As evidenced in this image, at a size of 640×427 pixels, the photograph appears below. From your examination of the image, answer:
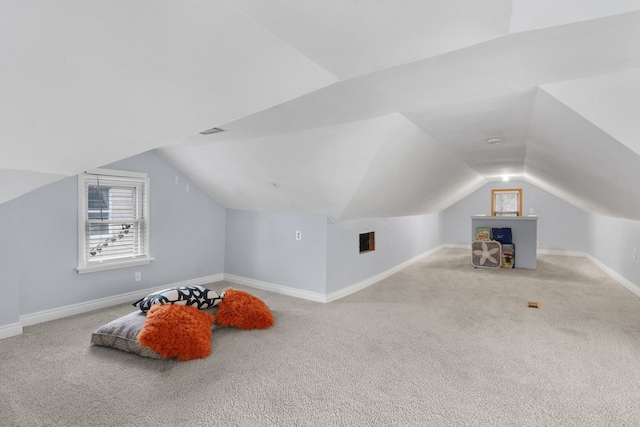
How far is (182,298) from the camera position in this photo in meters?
3.42

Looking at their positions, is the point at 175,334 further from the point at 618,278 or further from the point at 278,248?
the point at 618,278

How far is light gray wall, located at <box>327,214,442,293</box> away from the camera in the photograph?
4.64 meters

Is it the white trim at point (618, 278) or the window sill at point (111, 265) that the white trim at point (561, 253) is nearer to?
the white trim at point (618, 278)

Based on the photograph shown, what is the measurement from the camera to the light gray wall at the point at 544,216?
826 centimetres

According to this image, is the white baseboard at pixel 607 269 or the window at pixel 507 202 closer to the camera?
the white baseboard at pixel 607 269

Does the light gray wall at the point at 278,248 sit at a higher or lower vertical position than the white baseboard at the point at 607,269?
higher

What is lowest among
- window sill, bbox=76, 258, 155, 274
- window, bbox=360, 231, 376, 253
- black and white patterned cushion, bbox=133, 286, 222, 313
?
black and white patterned cushion, bbox=133, 286, 222, 313

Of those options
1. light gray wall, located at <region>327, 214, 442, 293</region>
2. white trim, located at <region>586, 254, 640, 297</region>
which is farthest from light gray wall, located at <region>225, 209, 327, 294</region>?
white trim, located at <region>586, 254, 640, 297</region>

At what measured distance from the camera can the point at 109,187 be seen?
14.0 ft

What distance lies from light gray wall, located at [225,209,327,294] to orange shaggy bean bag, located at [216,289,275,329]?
45.1 inches

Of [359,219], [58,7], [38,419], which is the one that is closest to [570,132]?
[359,219]

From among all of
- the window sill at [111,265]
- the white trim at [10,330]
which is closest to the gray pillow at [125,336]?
the white trim at [10,330]

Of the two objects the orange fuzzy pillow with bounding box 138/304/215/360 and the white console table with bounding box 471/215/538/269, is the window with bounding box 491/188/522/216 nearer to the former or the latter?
the white console table with bounding box 471/215/538/269

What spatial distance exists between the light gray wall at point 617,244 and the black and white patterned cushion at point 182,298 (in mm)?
5630
